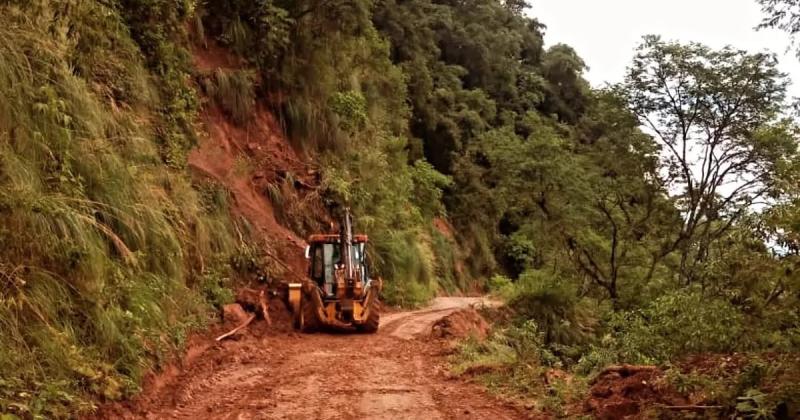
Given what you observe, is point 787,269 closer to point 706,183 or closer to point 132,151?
point 132,151

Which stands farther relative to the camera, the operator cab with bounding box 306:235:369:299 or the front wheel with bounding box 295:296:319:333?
the operator cab with bounding box 306:235:369:299

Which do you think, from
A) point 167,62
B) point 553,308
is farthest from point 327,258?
point 553,308

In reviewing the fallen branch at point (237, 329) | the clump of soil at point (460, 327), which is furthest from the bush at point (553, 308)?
the fallen branch at point (237, 329)

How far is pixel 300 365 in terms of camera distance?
9.81m

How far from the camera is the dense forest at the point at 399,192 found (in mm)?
6461

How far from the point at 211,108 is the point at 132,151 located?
954cm

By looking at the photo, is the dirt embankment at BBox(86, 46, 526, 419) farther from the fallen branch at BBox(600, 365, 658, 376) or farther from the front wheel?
the fallen branch at BBox(600, 365, 658, 376)

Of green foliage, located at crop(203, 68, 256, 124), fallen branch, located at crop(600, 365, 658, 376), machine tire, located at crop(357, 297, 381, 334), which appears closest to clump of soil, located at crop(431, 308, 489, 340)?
machine tire, located at crop(357, 297, 381, 334)

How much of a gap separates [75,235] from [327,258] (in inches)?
309

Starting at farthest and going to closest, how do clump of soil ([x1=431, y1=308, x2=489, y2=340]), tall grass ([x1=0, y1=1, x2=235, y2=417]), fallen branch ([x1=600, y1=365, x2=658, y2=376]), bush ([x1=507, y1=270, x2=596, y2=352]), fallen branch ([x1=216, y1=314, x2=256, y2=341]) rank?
bush ([x1=507, y1=270, x2=596, y2=352]) → clump of soil ([x1=431, y1=308, x2=489, y2=340]) → fallen branch ([x1=216, y1=314, x2=256, y2=341]) → fallen branch ([x1=600, y1=365, x2=658, y2=376]) → tall grass ([x1=0, y1=1, x2=235, y2=417])

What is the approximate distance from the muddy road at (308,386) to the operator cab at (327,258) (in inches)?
90.7

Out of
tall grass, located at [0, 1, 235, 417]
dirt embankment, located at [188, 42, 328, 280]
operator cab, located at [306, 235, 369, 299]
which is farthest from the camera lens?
dirt embankment, located at [188, 42, 328, 280]

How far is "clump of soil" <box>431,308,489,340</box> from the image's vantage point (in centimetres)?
1346

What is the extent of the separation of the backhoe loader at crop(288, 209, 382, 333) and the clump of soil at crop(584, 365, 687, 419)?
7086 millimetres
